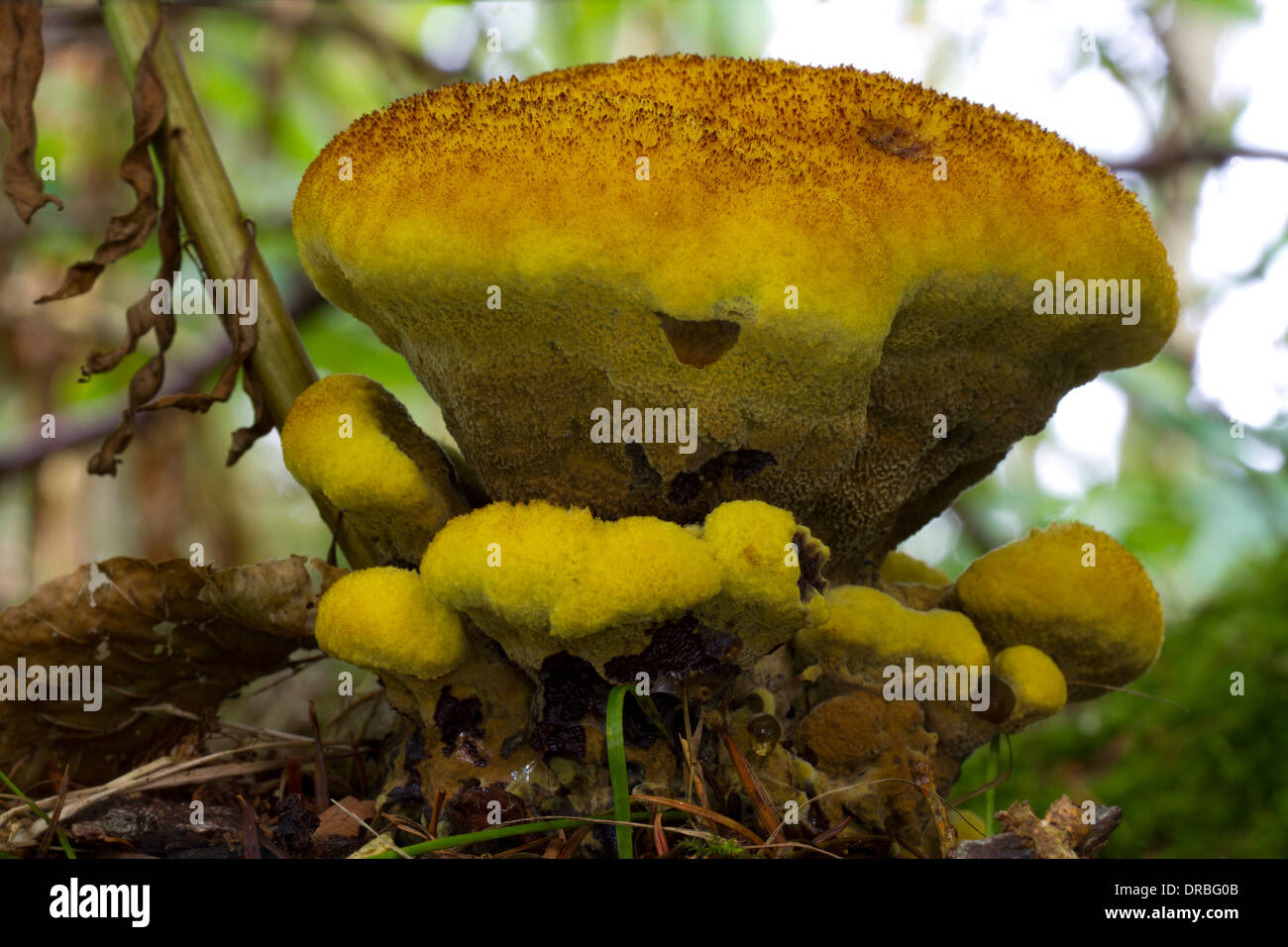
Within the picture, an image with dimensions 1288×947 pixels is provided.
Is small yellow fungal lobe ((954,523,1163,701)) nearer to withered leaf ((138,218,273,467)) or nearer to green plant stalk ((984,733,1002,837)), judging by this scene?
green plant stalk ((984,733,1002,837))

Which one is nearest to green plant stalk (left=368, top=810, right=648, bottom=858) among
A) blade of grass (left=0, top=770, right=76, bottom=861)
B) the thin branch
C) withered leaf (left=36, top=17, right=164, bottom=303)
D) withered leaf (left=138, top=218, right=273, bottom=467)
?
blade of grass (left=0, top=770, right=76, bottom=861)

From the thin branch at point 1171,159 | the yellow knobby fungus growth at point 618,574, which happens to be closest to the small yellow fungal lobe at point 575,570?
the yellow knobby fungus growth at point 618,574

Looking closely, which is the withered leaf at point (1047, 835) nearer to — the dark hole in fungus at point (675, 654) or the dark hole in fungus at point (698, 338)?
the dark hole in fungus at point (675, 654)

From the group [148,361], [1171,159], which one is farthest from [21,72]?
[1171,159]

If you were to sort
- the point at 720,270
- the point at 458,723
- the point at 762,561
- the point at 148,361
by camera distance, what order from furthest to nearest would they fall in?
the point at 148,361 < the point at 458,723 < the point at 762,561 < the point at 720,270

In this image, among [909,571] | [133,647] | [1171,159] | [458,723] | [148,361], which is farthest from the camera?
[1171,159]

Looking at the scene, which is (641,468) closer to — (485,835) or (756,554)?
(756,554)
